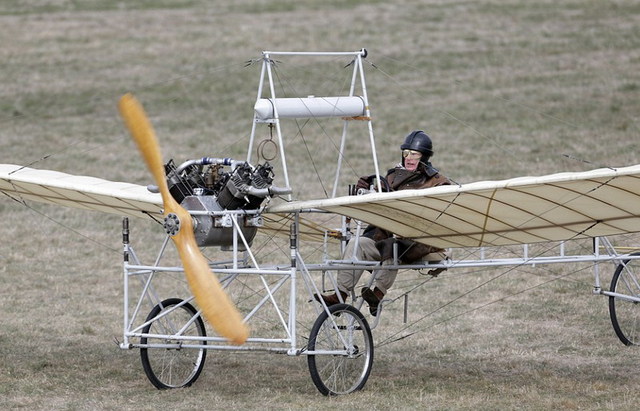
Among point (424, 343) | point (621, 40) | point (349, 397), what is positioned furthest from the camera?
point (621, 40)

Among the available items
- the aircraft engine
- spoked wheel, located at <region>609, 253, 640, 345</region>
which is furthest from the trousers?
spoked wheel, located at <region>609, 253, 640, 345</region>

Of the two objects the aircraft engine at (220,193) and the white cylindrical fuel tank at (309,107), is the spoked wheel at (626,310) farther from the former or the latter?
the aircraft engine at (220,193)

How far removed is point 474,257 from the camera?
50.4ft

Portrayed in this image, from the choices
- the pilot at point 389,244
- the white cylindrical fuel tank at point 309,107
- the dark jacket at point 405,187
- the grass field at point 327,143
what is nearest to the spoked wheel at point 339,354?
the grass field at point 327,143

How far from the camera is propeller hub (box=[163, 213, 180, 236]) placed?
8.59m

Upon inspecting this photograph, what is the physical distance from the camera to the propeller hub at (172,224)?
8594 millimetres

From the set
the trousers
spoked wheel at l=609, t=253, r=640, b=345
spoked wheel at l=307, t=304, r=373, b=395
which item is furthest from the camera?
spoked wheel at l=609, t=253, r=640, b=345

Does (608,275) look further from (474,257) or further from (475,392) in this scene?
(475,392)

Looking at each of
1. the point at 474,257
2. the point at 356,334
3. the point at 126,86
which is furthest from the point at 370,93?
the point at 356,334

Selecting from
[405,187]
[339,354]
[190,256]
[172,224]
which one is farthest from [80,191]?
[405,187]

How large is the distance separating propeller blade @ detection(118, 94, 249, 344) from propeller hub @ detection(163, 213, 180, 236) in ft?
0.06

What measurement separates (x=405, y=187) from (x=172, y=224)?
234 cm

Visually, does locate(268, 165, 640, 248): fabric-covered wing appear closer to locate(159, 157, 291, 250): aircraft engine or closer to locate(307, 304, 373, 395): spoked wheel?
locate(159, 157, 291, 250): aircraft engine

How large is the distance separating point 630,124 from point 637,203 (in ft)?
52.0
